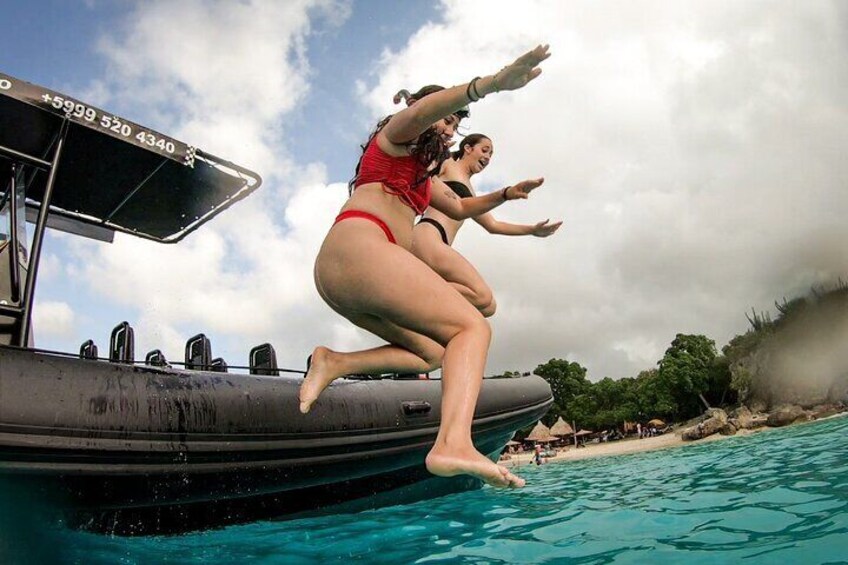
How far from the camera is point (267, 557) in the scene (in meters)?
2.49

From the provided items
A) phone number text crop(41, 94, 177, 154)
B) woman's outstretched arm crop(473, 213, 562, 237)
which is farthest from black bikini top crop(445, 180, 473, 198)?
phone number text crop(41, 94, 177, 154)

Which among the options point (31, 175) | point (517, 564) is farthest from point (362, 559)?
point (31, 175)

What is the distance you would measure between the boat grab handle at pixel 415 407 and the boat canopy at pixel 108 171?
193cm

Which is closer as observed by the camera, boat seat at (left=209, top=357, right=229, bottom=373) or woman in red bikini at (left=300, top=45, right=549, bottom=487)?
woman in red bikini at (left=300, top=45, right=549, bottom=487)

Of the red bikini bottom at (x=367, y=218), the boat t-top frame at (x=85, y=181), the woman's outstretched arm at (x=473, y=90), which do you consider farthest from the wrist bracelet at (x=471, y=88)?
the boat t-top frame at (x=85, y=181)

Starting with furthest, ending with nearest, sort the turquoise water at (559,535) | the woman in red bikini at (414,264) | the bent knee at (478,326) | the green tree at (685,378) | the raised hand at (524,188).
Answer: the green tree at (685,378)
the raised hand at (524,188)
the turquoise water at (559,535)
the bent knee at (478,326)
the woman in red bikini at (414,264)

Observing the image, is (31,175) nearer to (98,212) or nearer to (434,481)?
(98,212)

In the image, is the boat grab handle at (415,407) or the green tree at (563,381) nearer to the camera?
the boat grab handle at (415,407)

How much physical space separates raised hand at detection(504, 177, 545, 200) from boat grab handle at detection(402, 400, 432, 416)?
195 centimetres

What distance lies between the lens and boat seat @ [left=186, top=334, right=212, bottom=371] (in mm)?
3562

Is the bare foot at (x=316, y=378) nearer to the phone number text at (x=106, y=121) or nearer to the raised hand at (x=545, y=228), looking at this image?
the raised hand at (x=545, y=228)

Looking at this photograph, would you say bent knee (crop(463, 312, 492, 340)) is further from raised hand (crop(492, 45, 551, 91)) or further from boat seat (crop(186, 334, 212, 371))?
boat seat (crop(186, 334, 212, 371))

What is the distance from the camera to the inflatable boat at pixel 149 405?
232 centimetres

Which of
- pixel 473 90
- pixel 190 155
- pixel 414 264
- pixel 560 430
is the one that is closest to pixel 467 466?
pixel 414 264
